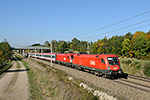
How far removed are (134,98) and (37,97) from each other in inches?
347

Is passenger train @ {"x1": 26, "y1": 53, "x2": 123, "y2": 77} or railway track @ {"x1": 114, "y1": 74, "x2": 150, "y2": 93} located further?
passenger train @ {"x1": 26, "y1": 53, "x2": 123, "y2": 77}

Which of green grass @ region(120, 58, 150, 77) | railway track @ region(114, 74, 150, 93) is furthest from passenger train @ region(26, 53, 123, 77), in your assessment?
green grass @ region(120, 58, 150, 77)

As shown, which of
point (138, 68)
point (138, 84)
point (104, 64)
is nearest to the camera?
point (138, 84)

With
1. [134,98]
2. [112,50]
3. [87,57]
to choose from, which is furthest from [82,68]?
[112,50]

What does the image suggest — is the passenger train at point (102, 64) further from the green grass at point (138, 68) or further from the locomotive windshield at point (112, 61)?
the green grass at point (138, 68)

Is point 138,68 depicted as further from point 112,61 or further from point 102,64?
point 102,64

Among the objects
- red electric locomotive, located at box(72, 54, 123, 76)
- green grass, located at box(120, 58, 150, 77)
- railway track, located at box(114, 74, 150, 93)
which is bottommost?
railway track, located at box(114, 74, 150, 93)

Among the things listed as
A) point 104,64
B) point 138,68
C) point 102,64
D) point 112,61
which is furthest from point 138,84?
point 138,68

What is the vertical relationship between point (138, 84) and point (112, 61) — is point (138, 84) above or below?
below

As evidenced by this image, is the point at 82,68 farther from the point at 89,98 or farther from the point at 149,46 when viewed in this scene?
the point at 149,46

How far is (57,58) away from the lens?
39.8m

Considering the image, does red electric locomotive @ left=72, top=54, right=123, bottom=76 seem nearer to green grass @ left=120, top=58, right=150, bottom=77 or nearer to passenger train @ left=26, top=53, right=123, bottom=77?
passenger train @ left=26, top=53, right=123, bottom=77

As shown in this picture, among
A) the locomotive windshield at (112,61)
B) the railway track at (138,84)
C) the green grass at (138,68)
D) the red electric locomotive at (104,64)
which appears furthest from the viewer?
the green grass at (138,68)

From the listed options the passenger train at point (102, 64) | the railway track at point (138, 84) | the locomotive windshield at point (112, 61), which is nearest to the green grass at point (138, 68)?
the railway track at point (138, 84)
